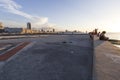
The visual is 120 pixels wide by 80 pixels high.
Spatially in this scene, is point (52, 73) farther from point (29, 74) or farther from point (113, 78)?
point (113, 78)

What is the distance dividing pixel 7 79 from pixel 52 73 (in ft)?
7.64

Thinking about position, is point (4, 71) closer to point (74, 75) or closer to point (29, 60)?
point (29, 60)

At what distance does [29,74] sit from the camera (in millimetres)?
7988

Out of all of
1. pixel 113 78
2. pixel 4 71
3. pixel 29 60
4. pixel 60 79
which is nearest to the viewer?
pixel 113 78

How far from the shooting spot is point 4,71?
8.45 m

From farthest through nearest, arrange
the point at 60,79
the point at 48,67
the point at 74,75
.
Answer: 1. the point at 48,67
2. the point at 74,75
3. the point at 60,79

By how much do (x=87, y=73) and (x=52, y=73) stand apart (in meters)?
1.92

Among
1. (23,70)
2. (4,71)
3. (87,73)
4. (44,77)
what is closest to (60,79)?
(44,77)

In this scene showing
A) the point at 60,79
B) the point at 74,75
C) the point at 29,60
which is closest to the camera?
the point at 60,79

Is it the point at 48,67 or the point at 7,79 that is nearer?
the point at 7,79

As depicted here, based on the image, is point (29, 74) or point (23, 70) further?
point (23, 70)

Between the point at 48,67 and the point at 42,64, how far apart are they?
0.66 metres

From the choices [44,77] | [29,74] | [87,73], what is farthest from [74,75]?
[29,74]

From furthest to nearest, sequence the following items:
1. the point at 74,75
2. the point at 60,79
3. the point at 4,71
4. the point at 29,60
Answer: the point at 29,60 < the point at 4,71 < the point at 74,75 < the point at 60,79
